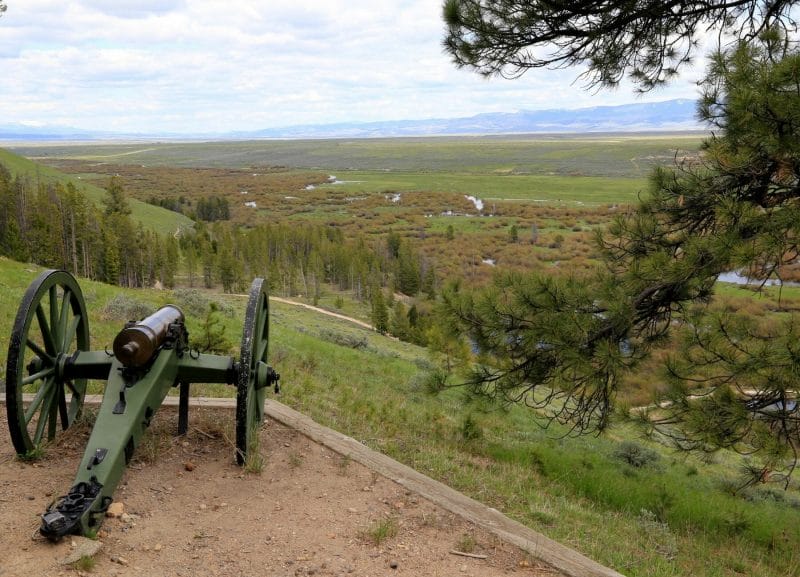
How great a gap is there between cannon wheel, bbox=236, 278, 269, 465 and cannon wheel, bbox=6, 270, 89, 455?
1.45 m

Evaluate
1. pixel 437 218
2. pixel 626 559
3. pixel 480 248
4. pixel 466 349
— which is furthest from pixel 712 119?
pixel 437 218

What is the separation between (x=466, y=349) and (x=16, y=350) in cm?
469

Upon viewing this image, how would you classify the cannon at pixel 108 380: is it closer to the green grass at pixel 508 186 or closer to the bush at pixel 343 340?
the bush at pixel 343 340

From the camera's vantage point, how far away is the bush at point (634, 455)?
10609 millimetres

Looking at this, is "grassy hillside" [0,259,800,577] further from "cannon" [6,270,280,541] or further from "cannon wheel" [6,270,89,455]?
"cannon wheel" [6,270,89,455]

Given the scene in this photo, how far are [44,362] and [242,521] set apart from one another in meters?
2.12

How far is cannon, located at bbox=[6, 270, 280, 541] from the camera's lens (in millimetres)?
4125

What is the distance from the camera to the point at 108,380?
16.0ft

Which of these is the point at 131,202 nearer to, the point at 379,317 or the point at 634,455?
the point at 379,317

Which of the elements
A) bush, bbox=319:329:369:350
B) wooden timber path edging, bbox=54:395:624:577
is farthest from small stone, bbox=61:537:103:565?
bush, bbox=319:329:369:350

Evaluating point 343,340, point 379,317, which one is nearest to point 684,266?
point 343,340

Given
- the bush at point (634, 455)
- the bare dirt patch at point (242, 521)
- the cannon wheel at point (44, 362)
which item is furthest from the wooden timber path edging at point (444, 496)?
the bush at point (634, 455)

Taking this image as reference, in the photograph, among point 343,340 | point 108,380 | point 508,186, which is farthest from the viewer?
point 508,186

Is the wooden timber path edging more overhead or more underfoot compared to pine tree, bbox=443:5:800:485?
more underfoot
